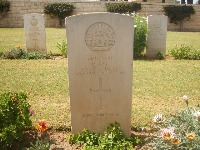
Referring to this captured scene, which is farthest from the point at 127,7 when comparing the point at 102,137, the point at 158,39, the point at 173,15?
the point at 102,137

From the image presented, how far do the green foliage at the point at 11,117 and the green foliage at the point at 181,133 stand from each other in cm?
166

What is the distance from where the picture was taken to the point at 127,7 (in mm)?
26422

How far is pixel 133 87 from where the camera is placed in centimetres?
680

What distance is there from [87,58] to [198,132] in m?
1.67

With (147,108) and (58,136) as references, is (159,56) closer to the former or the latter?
(147,108)

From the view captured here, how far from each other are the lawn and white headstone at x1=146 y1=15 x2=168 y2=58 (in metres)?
0.73

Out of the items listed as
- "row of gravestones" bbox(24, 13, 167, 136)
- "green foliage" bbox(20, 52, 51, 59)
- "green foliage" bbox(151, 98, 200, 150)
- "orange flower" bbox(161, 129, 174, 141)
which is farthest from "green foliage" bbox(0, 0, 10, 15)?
"orange flower" bbox(161, 129, 174, 141)

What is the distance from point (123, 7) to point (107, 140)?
2394cm

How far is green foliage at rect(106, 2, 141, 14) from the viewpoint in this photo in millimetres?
26020

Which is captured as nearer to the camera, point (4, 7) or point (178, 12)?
point (4, 7)

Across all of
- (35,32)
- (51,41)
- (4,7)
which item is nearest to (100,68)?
(35,32)

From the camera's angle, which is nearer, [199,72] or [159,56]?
[199,72]

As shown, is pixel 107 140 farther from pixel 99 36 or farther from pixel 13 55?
pixel 13 55

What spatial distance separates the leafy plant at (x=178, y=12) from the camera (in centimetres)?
2607
